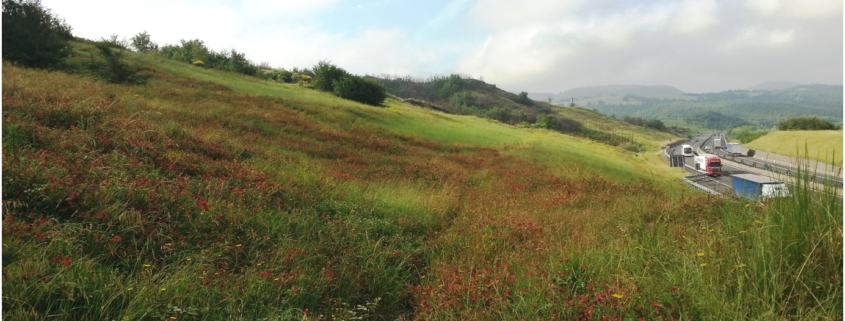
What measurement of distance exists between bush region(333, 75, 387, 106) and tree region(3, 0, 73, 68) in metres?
29.4

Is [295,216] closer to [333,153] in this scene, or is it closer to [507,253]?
[507,253]

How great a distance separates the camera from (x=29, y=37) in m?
20.8

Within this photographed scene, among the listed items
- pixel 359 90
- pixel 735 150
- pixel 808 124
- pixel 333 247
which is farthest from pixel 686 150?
pixel 333 247

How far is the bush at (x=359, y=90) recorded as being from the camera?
51.5 m

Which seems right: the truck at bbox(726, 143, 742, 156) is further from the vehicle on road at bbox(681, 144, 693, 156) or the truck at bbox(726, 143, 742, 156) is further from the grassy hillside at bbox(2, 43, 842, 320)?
the grassy hillside at bbox(2, 43, 842, 320)

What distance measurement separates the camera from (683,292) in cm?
348

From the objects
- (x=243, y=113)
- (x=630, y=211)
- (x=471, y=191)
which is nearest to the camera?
(x=630, y=211)

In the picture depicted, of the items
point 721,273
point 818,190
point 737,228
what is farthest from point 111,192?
point 818,190

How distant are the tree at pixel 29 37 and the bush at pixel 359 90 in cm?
2937

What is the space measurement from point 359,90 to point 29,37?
1333 inches

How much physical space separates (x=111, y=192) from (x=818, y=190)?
23.8 ft

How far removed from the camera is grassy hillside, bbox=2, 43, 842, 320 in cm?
327

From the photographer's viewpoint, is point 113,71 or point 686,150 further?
point 686,150

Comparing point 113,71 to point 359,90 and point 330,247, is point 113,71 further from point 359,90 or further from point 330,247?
point 359,90
